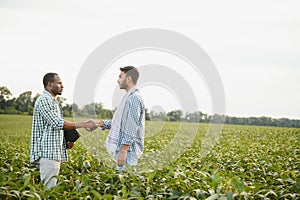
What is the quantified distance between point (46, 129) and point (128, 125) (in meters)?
0.97

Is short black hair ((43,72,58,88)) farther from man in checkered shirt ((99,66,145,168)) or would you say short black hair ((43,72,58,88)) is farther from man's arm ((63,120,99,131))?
man in checkered shirt ((99,66,145,168))

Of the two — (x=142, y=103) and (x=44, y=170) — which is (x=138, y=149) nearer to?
(x=142, y=103)

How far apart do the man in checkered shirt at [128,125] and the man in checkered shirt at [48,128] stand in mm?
511

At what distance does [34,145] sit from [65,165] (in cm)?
68

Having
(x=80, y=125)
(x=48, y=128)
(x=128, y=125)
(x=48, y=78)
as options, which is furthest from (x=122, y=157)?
(x=48, y=78)

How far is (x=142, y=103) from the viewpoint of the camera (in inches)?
205

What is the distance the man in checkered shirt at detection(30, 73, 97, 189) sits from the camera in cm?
504

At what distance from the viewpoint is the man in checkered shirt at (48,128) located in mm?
5035

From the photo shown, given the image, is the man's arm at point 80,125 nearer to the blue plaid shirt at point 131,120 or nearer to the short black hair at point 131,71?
the blue plaid shirt at point 131,120

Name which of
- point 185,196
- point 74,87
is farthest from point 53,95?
point 185,196

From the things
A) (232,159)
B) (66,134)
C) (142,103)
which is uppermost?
(142,103)

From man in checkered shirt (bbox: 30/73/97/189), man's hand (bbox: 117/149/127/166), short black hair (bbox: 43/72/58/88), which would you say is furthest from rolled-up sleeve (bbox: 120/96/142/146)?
short black hair (bbox: 43/72/58/88)

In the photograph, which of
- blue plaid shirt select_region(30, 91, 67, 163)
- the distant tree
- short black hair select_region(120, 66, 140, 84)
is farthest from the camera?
the distant tree

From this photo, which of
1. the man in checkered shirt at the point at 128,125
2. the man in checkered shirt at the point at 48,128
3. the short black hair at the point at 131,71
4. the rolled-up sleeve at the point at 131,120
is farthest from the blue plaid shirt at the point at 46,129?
the short black hair at the point at 131,71
